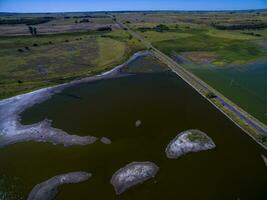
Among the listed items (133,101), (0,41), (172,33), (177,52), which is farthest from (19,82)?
(172,33)

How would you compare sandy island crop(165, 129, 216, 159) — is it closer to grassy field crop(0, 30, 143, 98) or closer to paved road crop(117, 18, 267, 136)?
paved road crop(117, 18, 267, 136)

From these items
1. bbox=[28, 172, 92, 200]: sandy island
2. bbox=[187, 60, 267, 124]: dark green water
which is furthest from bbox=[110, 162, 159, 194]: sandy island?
bbox=[187, 60, 267, 124]: dark green water

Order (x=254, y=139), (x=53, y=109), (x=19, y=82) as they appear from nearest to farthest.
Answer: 1. (x=254, y=139)
2. (x=53, y=109)
3. (x=19, y=82)

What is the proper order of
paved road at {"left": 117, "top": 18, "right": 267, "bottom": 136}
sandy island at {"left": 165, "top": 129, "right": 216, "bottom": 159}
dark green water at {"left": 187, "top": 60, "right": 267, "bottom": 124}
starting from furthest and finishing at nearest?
dark green water at {"left": 187, "top": 60, "right": 267, "bottom": 124} → paved road at {"left": 117, "top": 18, "right": 267, "bottom": 136} → sandy island at {"left": 165, "top": 129, "right": 216, "bottom": 159}

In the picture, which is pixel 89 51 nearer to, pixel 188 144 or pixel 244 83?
pixel 244 83

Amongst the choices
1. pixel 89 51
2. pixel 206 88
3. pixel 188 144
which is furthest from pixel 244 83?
pixel 89 51

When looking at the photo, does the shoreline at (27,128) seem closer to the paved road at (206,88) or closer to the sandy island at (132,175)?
the sandy island at (132,175)

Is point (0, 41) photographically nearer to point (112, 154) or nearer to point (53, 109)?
point (53, 109)
